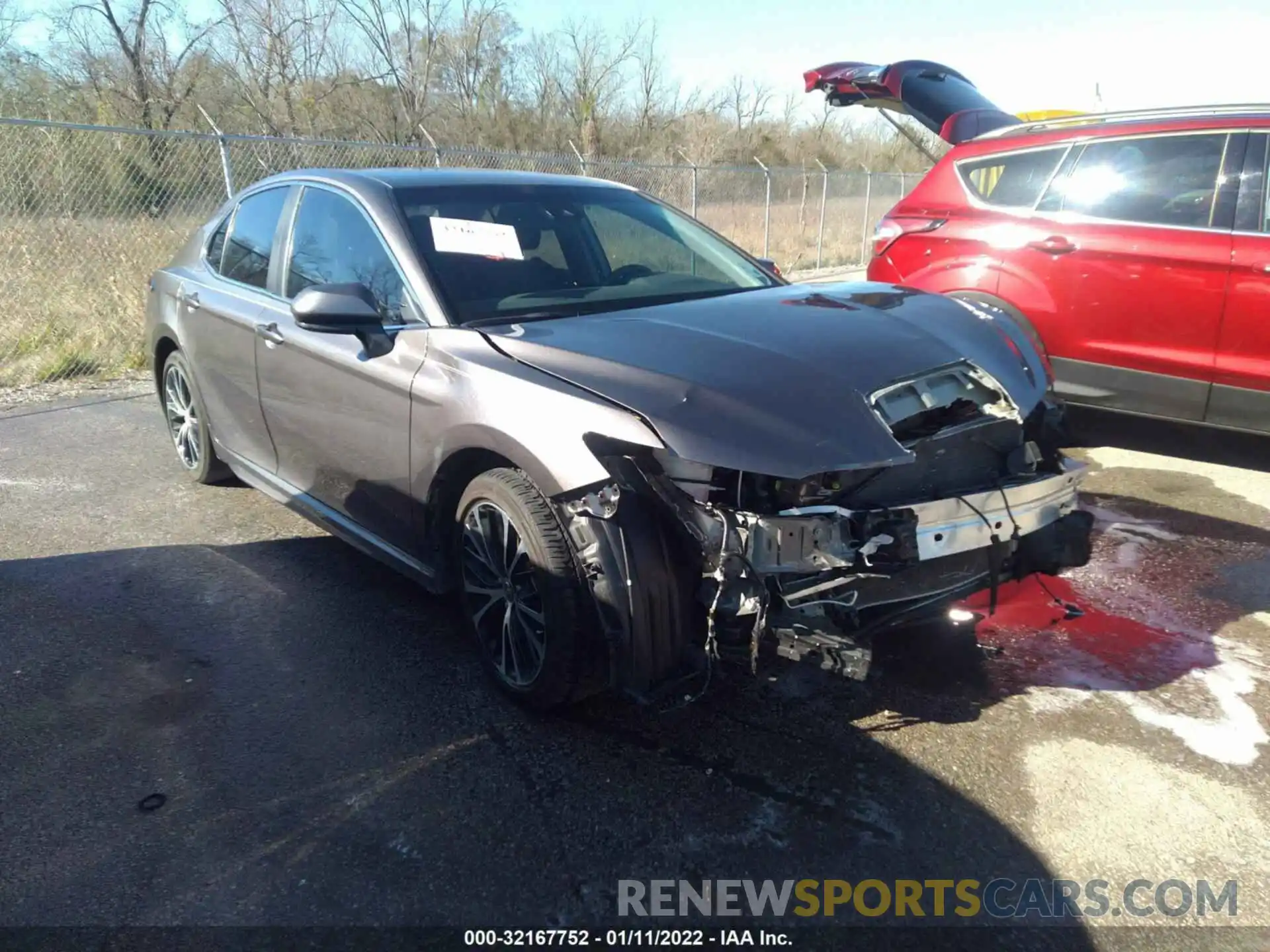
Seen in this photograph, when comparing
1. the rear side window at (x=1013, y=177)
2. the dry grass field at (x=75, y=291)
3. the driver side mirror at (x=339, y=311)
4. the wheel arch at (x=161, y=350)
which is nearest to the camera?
the driver side mirror at (x=339, y=311)

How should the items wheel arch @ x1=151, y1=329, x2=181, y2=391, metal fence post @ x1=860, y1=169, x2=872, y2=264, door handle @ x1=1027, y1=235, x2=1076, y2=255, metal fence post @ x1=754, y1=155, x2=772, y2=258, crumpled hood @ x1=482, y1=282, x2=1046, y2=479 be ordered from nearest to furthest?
crumpled hood @ x1=482, y1=282, x2=1046, y2=479 < wheel arch @ x1=151, y1=329, x2=181, y2=391 < door handle @ x1=1027, y1=235, x2=1076, y2=255 < metal fence post @ x1=754, y1=155, x2=772, y2=258 < metal fence post @ x1=860, y1=169, x2=872, y2=264

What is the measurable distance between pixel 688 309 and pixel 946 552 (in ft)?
4.19

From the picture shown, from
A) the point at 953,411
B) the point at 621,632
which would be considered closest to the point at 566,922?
the point at 621,632

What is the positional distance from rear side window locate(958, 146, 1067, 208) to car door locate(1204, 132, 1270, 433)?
1010mm

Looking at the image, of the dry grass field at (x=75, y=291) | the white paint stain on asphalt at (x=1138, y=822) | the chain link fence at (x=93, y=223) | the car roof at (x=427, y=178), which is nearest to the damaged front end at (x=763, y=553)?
the white paint stain on asphalt at (x=1138, y=822)

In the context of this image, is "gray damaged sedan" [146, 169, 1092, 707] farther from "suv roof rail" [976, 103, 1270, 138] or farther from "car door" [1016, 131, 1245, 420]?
"suv roof rail" [976, 103, 1270, 138]

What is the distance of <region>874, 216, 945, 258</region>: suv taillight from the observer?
19.5ft

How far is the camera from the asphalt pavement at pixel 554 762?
7.57 ft

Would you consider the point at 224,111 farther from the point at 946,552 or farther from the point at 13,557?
the point at 946,552

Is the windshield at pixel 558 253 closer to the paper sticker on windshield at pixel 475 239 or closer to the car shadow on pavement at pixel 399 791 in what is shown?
the paper sticker on windshield at pixel 475 239

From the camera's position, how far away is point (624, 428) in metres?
2.49

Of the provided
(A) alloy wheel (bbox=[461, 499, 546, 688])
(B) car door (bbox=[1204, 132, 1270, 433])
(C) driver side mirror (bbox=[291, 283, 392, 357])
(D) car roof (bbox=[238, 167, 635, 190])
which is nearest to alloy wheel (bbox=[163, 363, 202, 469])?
(D) car roof (bbox=[238, 167, 635, 190])

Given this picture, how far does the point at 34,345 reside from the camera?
8.75 m

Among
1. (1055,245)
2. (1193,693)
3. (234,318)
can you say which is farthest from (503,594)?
(1055,245)
